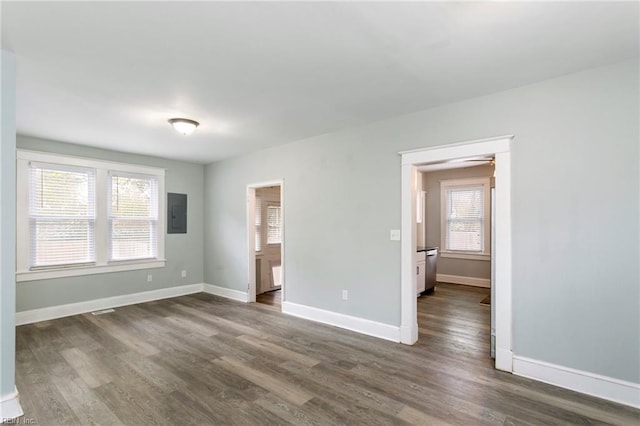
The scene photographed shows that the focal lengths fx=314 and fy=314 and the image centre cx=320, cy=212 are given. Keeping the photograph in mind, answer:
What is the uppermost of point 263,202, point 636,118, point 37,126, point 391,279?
point 37,126

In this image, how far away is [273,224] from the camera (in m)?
6.45

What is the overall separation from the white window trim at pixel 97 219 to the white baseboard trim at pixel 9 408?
9.18 ft

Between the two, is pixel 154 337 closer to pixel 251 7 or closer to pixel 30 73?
pixel 30 73

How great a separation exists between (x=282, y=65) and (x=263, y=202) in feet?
12.9

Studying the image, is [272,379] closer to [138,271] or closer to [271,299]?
[271,299]

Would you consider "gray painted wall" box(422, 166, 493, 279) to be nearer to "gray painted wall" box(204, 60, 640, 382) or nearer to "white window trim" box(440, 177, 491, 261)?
"white window trim" box(440, 177, 491, 261)

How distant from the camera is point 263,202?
6.20 m

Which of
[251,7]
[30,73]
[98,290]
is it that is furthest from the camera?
[98,290]

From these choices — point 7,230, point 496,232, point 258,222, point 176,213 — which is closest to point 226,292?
point 258,222

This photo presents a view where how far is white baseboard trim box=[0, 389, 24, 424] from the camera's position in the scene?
2.18 m

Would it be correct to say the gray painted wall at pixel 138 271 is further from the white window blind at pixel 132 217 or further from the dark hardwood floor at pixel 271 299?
the dark hardwood floor at pixel 271 299

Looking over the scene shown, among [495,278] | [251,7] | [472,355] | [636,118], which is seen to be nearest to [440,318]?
[472,355]

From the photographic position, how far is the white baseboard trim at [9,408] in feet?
7.16

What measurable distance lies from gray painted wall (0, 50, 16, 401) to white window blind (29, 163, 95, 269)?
276cm
